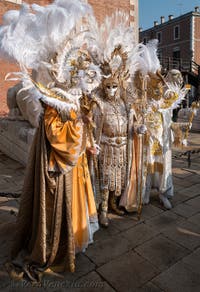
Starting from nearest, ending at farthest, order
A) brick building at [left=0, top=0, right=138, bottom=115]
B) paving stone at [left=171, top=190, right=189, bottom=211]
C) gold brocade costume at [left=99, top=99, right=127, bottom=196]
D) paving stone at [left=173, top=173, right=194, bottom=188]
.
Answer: gold brocade costume at [left=99, top=99, right=127, bottom=196] → paving stone at [left=171, top=190, right=189, bottom=211] → paving stone at [left=173, top=173, right=194, bottom=188] → brick building at [left=0, top=0, right=138, bottom=115]

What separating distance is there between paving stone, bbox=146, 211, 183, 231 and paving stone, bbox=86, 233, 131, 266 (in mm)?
588

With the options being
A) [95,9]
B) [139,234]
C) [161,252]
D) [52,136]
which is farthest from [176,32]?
[52,136]

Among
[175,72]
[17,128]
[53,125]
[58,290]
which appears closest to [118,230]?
[58,290]

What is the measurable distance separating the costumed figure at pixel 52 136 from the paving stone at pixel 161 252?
77 cm

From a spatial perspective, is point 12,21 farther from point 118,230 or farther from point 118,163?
point 118,230

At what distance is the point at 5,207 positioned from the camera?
3896mm

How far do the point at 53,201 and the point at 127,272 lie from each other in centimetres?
105

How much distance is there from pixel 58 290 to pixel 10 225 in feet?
4.63

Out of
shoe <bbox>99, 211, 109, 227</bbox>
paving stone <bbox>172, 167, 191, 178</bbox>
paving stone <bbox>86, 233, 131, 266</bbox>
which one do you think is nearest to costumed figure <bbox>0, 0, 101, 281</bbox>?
paving stone <bbox>86, 233, 131, 266</bbox>

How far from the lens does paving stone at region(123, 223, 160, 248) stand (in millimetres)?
2975

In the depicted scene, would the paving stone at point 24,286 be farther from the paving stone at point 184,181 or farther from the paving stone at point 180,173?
the paving stone at point 180,173

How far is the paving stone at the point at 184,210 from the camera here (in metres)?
3.69

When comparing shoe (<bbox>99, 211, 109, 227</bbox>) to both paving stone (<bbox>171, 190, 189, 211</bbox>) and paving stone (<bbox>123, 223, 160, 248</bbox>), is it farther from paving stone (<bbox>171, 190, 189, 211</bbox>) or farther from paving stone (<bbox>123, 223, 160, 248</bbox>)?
paving stone (<bbox>171, 190, 189, 211</bbox>)

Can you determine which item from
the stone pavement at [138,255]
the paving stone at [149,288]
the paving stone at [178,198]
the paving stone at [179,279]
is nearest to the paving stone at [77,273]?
the stone pavement at [138,255]
